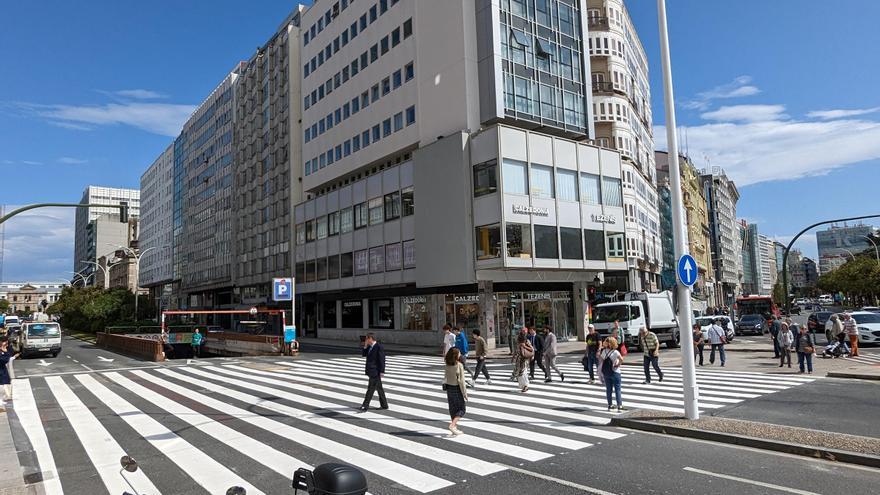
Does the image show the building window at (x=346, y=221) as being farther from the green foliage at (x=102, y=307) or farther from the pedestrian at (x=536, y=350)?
the pedestrian at (x=536, y=350)

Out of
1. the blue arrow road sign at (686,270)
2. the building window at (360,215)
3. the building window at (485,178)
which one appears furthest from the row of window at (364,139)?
the blue arrow road sign at (686,270)

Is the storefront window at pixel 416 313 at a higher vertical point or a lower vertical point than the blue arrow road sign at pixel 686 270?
lower

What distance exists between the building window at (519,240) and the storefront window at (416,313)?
28.0ft

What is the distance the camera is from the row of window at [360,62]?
4125cm

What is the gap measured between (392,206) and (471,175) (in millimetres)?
9260

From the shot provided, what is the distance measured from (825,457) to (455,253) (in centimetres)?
2610

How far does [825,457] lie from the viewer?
7.86 metres

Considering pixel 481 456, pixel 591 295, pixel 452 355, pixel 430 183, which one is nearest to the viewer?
pixel 481 456

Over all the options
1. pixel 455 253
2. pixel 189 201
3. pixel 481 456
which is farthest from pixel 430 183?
pixel 189 201

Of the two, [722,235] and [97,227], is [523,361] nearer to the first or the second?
[722,235]

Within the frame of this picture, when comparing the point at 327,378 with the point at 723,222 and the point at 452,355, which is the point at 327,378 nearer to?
the point at 452,355

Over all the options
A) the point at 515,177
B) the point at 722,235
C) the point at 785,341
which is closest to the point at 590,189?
the point at 515,177

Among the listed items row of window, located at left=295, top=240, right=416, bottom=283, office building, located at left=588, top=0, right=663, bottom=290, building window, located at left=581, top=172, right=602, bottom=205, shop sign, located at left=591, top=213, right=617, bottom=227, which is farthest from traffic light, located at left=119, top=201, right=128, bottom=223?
office building, located at left=588, top=0, right=663, bottom=290

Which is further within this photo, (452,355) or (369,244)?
(369,244)
